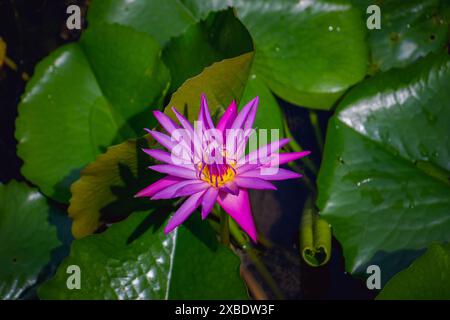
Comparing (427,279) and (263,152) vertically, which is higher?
(263,152)

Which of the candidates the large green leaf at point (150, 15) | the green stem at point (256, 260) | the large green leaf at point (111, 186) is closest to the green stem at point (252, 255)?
the green stem at point (256, 260)

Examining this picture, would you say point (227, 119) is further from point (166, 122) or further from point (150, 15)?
point (150, 15)

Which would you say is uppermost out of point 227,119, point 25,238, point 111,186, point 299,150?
point 227,119

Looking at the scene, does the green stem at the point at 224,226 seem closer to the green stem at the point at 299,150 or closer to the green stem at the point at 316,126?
the green stem at the point at 299,150

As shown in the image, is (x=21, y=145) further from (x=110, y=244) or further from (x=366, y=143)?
(x=366, y=143)

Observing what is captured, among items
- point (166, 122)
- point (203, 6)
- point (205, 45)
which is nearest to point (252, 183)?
point (166, 122)

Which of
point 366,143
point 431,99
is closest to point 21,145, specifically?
point 366,143
